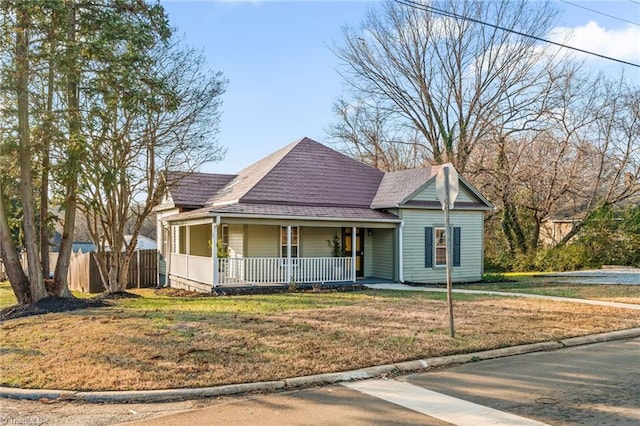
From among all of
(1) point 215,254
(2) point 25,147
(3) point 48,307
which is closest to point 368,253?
(1) point 215,254

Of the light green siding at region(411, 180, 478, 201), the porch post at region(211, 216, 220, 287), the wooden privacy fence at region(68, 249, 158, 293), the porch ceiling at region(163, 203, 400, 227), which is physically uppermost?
the light green siding at region(411, 180, 478, 201)

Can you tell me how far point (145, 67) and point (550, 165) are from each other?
22.5 m

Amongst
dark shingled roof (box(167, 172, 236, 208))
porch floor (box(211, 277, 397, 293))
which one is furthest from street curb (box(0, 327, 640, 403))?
dark shingled roof (box(167, 172, 236, 208))

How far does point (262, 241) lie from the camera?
19969mm

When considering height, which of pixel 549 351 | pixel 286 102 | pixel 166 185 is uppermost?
pixel 286 102

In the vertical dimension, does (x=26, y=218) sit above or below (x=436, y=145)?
below

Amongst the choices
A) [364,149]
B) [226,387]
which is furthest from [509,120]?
[226,387]

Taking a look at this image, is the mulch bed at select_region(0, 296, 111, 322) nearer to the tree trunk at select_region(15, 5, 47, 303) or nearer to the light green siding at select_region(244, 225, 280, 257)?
the tree trunk at select_region(15, 5, 47, 303)

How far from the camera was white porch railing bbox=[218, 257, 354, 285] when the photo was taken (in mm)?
17875

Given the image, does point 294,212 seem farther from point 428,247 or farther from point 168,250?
point 168,250

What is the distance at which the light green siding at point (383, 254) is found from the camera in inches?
807

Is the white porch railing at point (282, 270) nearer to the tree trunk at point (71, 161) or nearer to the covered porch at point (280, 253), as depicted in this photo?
the covered porch at point (280, 253)

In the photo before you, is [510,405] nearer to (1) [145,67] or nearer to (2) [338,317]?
(2) [338,317]

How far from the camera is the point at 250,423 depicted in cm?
518
